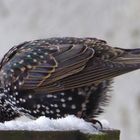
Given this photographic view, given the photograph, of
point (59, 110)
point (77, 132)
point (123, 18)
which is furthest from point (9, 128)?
point (123, 18)

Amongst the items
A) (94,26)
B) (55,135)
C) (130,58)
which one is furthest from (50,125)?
(94,26)

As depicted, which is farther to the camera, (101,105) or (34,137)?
(101,105)

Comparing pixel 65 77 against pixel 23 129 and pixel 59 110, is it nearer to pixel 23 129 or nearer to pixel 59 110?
pixel 59 110

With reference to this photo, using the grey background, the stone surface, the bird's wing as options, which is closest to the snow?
the stone surface

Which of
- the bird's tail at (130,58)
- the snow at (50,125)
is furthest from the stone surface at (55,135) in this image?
the bird's tail at (130,58)

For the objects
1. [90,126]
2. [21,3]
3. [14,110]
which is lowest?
[21,3]

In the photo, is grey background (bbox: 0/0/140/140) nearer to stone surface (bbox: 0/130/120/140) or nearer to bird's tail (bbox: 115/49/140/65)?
bird's tail (bbox: 115/49/140/65)
